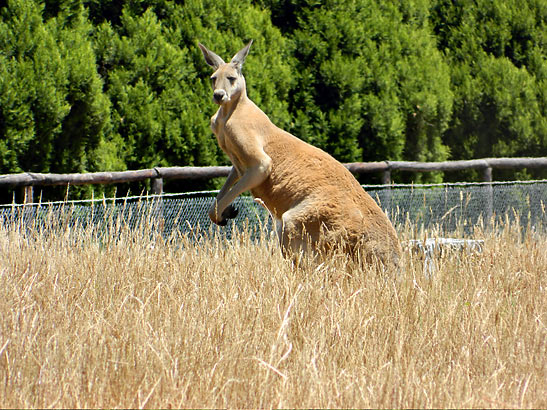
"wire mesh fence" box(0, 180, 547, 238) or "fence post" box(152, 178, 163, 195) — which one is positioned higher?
"fence post" box(152, 178, 163, 195)

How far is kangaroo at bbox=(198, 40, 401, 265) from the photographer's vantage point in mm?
5078

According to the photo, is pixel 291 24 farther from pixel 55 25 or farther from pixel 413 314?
pixel 413 314

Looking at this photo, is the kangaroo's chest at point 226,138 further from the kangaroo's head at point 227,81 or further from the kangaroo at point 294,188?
the kangaroo's head at point 227,81

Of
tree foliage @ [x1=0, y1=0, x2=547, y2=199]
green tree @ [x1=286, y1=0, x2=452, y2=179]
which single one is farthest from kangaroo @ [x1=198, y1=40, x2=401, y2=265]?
green tree @ [x1=286, y1=0, x2=452, y2=179]

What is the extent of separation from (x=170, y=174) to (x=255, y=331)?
4193mm

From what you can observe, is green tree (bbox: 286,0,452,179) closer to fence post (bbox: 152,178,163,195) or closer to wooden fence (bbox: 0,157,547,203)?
wooden fence (bbox: 0,157,547,203)

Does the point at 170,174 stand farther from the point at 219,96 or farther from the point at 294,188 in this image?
the point at 294,188

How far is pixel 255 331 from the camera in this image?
3.62m

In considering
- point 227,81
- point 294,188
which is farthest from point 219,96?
point 294,188

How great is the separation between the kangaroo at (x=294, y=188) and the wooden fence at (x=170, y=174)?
189 centimetres

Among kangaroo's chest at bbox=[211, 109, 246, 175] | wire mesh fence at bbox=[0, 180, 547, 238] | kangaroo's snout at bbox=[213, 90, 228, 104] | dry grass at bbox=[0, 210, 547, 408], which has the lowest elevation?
wire mesh fence at bbox=[0, 180, 547, 238]

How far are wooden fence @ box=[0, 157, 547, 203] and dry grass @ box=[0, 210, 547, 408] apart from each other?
1.19m

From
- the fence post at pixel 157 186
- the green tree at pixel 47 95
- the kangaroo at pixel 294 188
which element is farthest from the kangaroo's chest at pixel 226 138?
the green tree at pixel 47 95

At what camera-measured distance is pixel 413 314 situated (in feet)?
13.8
